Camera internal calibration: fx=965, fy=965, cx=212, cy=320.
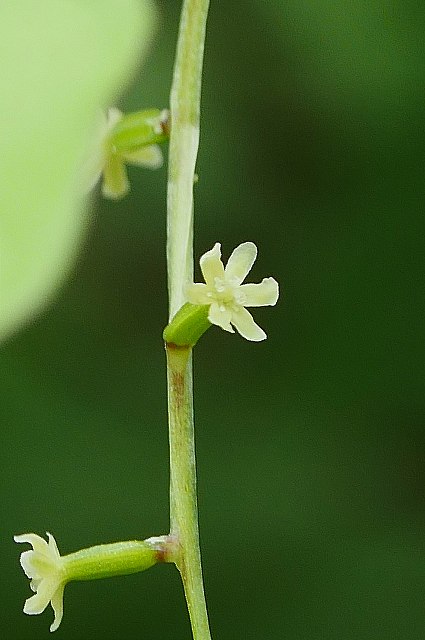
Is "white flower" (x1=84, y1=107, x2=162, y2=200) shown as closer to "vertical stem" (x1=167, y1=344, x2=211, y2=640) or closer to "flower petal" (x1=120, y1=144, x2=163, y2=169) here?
"flower petal" (x1=120, y1=144, x2=163, y2=169)

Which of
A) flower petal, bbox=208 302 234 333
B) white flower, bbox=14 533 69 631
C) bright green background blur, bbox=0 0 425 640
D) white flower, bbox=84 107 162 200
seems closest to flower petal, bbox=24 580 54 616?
white flower, bbox=14 533 69 631

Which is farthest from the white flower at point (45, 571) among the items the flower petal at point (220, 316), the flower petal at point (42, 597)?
the flower petal at point (220, 316)

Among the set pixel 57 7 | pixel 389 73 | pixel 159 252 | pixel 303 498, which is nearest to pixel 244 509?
pixel 303 498

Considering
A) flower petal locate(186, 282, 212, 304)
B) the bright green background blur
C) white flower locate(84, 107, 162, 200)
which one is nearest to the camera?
flower petal locate(186, 282, 212, 304)

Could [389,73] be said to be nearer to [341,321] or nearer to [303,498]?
[341,321]

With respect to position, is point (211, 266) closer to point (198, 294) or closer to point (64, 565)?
point (198, 294)

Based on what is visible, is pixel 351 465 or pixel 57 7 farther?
pixel 351 465

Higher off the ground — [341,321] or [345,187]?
[345,187]
